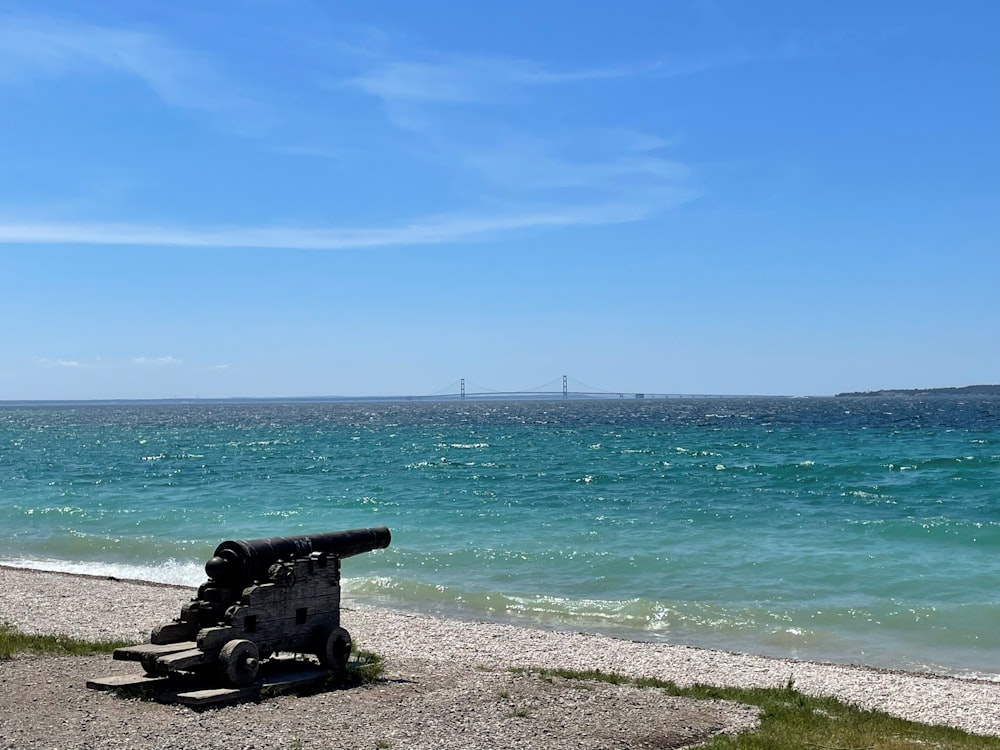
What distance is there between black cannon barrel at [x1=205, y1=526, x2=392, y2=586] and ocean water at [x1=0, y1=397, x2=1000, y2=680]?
8.13 m

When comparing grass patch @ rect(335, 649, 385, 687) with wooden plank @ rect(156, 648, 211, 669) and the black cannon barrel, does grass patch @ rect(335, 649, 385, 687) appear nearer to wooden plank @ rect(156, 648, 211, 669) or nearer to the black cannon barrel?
the black cannon barrel

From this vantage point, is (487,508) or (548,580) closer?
(548,580)

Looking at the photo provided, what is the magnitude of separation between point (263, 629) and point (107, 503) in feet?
102

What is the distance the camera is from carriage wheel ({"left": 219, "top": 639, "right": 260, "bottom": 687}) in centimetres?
1112

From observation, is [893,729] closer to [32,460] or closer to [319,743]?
[319,743]

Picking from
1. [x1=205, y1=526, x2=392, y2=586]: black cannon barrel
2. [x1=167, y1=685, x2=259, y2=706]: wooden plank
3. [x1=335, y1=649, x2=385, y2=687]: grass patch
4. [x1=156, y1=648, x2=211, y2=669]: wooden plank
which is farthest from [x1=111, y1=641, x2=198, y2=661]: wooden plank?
[x1=335, y1=649, x2=385, y2=687]: grass patch

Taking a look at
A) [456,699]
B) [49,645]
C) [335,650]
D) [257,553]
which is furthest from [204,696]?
[49,645]

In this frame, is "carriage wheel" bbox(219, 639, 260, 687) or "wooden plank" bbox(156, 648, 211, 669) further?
"carriage wheel" bbox(219, 639, 260, 687)

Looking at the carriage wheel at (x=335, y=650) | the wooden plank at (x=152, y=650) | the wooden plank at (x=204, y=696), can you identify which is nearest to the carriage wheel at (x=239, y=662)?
the wooden plank at (x=204, y=696)

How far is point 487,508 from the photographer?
37.2 meters

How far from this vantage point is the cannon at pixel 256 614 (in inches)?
443

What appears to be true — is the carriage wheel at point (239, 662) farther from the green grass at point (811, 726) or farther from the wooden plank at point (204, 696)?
the green grass at point (811, 726)

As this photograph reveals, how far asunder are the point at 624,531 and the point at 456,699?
19.8 m

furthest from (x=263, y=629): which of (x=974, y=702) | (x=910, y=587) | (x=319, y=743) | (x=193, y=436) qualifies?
(x=193, y=436)
